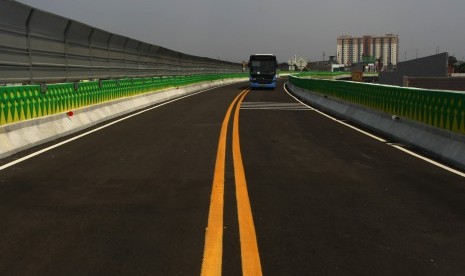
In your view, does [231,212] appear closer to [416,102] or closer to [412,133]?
[412,133]

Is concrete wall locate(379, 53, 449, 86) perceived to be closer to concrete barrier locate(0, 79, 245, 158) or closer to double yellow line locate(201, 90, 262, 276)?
concrete barrier locate(0, 79, 245, 158)

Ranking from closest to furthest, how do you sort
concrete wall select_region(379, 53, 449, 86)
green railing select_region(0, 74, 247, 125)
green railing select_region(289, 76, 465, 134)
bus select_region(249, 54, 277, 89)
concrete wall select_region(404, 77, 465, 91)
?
green railing select_region(289, 76, 465, 134)
green railing select_region(0, 74, 247, 125)
concrete wall select_region(404, 77, 465, 91)
bus select_region(249, 54, 277, 89)
concrete wall select_region(379, 53, 449, 86)

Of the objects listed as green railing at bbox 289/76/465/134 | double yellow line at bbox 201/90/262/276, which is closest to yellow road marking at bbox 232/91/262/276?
double yellow line at bbox 201/90/262/276

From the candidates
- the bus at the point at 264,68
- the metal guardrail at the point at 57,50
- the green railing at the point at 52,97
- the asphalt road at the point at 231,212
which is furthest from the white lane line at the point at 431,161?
the bus at the point at 264,68

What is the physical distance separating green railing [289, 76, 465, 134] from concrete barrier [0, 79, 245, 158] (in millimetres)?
8955

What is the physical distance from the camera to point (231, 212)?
5.46 metres

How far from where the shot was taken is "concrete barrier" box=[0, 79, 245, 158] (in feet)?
32.1

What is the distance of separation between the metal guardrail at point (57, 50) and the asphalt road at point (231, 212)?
4091 millimetres

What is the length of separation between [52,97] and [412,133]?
367 inches

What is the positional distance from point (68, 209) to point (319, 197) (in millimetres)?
3177

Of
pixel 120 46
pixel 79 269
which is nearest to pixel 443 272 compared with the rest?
pixel 79 269

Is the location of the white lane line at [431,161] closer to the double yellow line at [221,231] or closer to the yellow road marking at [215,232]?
the double yellow line at [221,231]

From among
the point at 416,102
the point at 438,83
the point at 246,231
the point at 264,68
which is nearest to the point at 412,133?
the point at 416,102

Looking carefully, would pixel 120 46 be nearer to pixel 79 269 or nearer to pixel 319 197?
pixel 319 197
